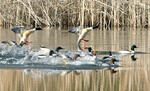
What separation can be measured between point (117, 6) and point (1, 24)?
7255 millimetres

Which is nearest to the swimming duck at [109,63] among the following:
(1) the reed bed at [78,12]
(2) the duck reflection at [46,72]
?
(2) the duck reflection at [46,72]

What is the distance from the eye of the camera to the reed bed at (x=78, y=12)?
93.0 feet

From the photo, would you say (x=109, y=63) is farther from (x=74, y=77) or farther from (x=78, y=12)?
(x=78, y=12)

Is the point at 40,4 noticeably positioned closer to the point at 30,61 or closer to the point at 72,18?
the point at 72,18

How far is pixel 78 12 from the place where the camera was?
29531mm

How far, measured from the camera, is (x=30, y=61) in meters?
13.2

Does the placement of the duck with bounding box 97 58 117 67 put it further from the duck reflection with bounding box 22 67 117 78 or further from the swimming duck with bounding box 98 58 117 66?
the duck reflection with bounding box 22 67 117 78

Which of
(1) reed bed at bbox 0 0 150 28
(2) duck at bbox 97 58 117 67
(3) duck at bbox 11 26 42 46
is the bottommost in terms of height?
(2) duck at bbox 97 58 117 67

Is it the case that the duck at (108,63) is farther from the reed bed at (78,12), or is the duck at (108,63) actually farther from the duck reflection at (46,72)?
the reed bed at (78,12)

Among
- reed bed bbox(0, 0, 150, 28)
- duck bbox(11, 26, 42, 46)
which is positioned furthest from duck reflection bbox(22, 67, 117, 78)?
reed bed bbox(0, 0, 150, 28)

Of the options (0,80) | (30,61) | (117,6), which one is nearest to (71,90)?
(0,80)

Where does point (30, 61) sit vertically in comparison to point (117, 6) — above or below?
below

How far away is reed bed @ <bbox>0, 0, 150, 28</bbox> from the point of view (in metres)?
28.4

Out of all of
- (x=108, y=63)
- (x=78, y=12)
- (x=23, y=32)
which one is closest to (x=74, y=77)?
(x=108, y=63)
